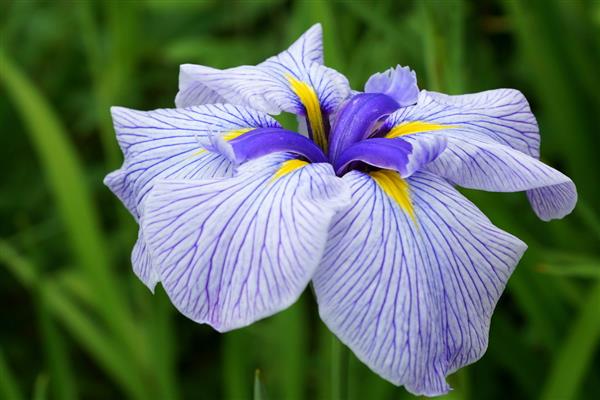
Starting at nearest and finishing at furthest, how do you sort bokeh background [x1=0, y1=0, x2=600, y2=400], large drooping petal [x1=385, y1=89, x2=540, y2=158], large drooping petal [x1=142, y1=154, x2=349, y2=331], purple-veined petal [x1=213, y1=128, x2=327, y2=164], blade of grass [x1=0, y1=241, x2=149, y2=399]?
1. large drooping petal [x1=142, y1=154, x2=349, y2=331]
2. purple-veined petal [x1=213, y1=128, x2=327, y2=164]
3. large drooping petal [x1=385, y1=89, x2=540, y2=158]
4. bokeh background [x1=0, y1=0, x2=600, y2=400]
5. blade of grass [x1=0, y1=241, x2=149, y2=399]

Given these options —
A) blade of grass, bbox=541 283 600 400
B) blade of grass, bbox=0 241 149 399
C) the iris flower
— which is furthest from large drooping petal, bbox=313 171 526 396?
blade of grass, bbox=0 241 149 399

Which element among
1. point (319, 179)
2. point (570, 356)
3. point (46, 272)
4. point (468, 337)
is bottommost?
point (46, 272)

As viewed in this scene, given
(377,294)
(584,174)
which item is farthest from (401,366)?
(584,174)

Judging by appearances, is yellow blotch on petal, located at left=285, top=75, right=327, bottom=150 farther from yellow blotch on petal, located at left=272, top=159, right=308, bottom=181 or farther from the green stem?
the green stem

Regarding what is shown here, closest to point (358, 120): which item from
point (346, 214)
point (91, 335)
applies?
point (346, 214)

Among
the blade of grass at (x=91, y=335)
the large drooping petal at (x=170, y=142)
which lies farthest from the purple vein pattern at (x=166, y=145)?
the blade of grass at (x=91, y=335)

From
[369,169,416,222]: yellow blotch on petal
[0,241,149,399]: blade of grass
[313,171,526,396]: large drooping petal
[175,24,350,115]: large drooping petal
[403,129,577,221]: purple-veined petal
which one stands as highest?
[175,24,350,115]: large drooping petal

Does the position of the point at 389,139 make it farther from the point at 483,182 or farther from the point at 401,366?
the point at 401,366

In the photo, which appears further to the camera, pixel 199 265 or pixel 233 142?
pixel 233 142

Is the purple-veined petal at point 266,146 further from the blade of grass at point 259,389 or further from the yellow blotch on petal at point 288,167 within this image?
the blade of grass at point 259,389
